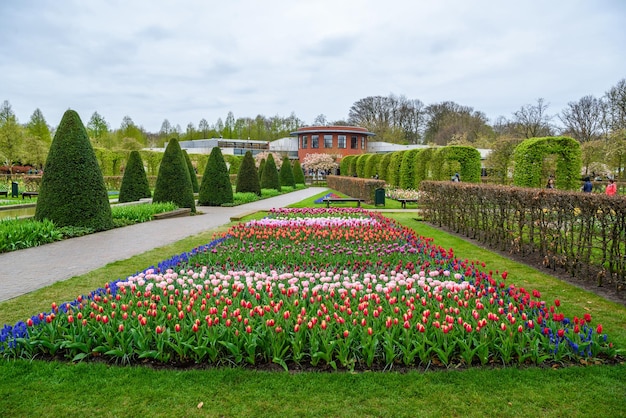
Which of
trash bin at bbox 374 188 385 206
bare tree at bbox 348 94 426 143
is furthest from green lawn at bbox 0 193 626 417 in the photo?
bare tree at bbox 348 94 426 143

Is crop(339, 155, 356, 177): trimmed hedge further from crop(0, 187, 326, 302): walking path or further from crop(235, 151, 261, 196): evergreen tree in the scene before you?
crop(0, 187, 326, 302): walking path

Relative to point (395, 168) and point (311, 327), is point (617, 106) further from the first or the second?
point (311, 327)

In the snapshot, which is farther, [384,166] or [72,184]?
[384,166]

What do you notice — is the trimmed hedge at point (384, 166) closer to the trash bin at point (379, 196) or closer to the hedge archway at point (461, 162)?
the hedge archway at point (461, 162)

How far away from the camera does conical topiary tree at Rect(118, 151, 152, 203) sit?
64.6 feet

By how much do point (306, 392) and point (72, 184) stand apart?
10558 millimetres

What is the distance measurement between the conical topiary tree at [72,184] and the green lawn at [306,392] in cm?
876

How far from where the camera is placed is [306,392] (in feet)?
10.3

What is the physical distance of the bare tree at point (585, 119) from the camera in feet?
141

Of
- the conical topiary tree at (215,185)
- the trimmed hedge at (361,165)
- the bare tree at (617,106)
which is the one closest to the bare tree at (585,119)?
the bare tree at (617,106)

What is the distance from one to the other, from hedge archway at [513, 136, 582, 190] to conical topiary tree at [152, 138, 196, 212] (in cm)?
1352

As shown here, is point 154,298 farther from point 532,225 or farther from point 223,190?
point 223,190

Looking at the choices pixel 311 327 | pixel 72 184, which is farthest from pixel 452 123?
pixel 311 327

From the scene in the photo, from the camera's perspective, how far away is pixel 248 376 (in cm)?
335
